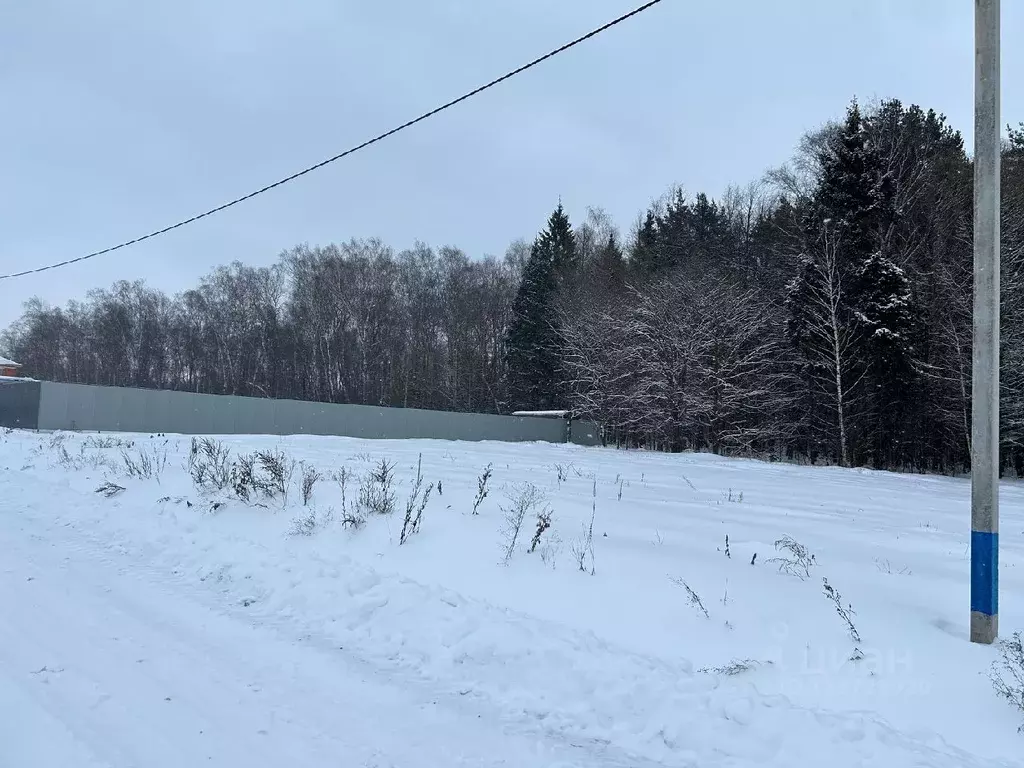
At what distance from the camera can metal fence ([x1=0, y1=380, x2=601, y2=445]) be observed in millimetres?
29062

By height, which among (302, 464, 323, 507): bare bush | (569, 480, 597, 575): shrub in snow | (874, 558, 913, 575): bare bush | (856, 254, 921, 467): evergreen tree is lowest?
(569, 480, 597, 575): shrub in snow

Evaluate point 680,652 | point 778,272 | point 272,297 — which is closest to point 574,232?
point 778,272

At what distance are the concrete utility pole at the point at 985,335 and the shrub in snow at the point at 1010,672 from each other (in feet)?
0.64

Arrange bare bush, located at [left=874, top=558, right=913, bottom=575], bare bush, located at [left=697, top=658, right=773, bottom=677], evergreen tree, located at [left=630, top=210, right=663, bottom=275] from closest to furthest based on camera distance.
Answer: bare bush, located at [left=697, top=658, right=773, bottom=677] < bare bush, located at [left=874, top=558, right=913, bottom=575] < evergreen tree, located at [left=630, top=210, right=663, bottom=275]

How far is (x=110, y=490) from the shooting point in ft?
34.1

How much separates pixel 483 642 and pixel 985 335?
4.28 m

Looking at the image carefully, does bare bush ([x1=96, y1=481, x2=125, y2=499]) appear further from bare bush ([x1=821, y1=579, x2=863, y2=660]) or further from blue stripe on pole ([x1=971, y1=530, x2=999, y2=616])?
blue stripe on pole ([x1=971, y1=530, x2=999, y2=616])

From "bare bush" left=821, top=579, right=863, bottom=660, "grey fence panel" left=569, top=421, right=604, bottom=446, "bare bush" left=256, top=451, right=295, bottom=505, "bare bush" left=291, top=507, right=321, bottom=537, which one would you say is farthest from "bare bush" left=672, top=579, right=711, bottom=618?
"grey fence panel" left=569, top=421, right=604, bottom=446

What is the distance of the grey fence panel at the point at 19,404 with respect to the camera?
28906 millimetres

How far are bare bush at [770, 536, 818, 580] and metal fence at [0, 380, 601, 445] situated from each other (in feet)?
93.6

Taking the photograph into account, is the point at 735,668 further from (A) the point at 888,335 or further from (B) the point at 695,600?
(A) the point at 888,335

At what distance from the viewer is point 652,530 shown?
7992mm

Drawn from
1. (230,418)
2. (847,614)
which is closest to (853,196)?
(847,614)

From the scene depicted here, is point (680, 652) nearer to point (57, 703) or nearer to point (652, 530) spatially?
point (652, 530)
